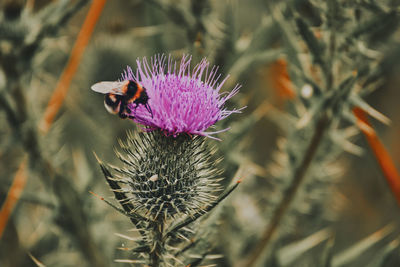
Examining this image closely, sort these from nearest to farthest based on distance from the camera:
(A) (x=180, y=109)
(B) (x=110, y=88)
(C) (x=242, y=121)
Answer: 1. (A) (x=180, y=109)
2. (B) (x=110, y=88)
3. (C) (x=242, y=121)

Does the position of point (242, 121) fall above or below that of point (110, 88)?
below

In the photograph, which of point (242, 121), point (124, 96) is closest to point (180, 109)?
point (124, 96)

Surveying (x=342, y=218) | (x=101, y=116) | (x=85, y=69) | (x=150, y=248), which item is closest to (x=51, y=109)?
(x=101, y=116)

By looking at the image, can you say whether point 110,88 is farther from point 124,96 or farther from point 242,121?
point 242,121

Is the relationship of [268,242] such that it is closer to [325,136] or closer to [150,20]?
[325,136]

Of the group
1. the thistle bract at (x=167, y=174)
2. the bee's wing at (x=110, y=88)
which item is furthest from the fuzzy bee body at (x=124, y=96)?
the thistle bract at (x=167, y=174)

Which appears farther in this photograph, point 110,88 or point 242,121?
point 242,121

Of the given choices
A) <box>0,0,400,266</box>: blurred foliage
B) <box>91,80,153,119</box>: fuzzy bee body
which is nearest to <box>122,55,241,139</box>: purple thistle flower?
<box>91,80,153,119</box>: fuzzy bee body

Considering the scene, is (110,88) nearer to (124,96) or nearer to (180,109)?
(124,96)

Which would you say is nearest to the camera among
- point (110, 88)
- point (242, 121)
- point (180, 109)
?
point (180, 109)
